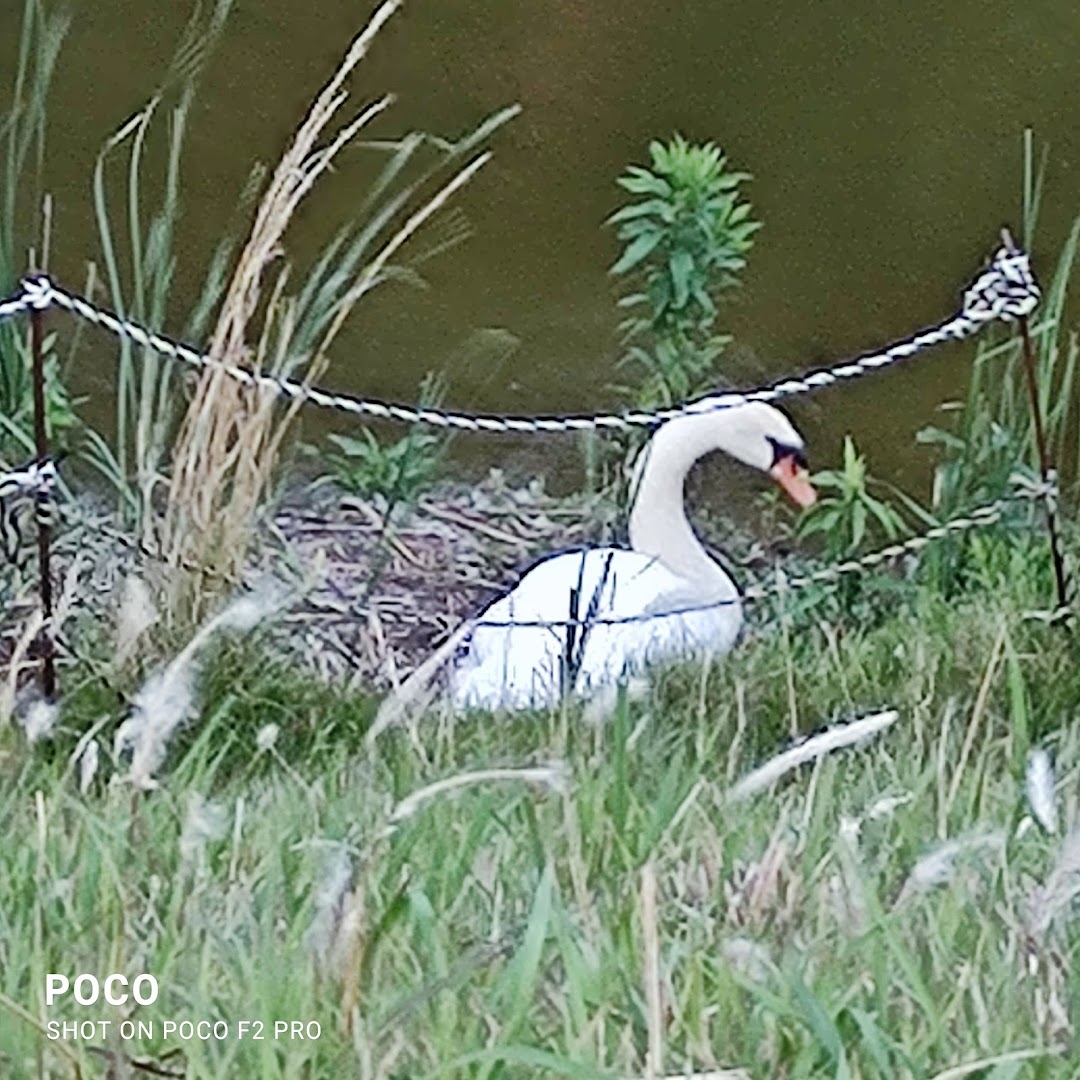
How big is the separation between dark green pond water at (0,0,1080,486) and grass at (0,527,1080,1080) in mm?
1851

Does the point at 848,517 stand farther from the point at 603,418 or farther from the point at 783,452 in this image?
the point at 603,418

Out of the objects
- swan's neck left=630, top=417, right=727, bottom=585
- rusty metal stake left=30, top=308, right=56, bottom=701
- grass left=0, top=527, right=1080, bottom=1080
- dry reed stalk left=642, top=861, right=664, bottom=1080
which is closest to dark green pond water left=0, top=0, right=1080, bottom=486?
swan's neck left=630, top=417, right=727, bottom=585

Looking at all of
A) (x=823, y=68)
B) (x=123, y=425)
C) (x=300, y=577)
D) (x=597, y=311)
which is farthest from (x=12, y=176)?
(x=823, y=68)

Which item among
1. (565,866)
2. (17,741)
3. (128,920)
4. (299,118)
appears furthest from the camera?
(299,118)

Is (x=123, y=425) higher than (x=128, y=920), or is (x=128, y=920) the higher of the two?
(x=123, y=425)

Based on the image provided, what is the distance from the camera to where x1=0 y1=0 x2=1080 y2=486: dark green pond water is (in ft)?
13.3

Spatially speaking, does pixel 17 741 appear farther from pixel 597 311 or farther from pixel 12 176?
pixel 597 311

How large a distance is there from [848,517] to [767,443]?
15 cm

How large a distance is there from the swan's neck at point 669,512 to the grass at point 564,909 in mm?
979

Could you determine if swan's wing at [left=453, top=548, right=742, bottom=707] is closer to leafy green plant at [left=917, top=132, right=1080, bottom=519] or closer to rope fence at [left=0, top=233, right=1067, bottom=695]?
rope fence at [left=0, top=233, right=1067, bottom=695]

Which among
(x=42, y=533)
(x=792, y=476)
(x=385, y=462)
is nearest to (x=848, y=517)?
(x=792, y=476)

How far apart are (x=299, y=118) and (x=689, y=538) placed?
1.17m

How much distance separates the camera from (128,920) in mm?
1523

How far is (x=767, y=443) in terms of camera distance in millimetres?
3381
